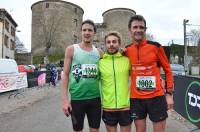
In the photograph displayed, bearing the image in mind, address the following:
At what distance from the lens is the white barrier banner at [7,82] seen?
19.3 m

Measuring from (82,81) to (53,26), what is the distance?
232ft

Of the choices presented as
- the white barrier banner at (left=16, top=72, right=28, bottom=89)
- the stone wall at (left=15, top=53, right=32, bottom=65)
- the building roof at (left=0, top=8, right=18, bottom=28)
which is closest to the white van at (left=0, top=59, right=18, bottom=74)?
the white barrier banner at (left=16, top=72, right=28, bottom=89)

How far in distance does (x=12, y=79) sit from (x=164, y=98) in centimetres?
1665

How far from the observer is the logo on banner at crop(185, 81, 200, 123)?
7.91 m

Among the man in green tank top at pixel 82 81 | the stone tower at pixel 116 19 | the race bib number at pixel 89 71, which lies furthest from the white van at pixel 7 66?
the stone tower at pixel 116 19

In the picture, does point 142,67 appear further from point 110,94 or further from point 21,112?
point 21,112

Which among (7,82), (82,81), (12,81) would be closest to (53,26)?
(12,81)

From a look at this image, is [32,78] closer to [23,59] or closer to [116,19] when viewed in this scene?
Result: [23,59]

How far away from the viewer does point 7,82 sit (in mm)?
19953

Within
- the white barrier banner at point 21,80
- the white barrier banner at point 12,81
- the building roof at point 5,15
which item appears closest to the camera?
the white barrier banner at point 12,81

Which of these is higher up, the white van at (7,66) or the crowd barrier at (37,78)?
the white van at (7,66)

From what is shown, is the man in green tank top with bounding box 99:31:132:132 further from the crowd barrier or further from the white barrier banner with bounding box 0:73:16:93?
the crowd barrier

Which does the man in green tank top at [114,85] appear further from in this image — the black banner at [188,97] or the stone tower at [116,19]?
the stone tower at [116,19]

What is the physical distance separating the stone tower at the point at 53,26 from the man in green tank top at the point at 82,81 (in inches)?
2615
